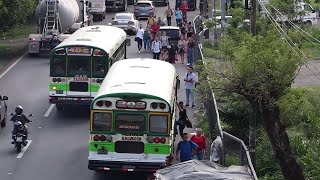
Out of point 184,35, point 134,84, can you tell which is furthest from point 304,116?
point 184,35

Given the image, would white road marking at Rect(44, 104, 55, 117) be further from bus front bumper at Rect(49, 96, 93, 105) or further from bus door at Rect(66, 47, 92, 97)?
bus door at Rect(66, 47, 92, 97)

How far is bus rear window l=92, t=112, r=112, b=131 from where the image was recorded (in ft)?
73.2

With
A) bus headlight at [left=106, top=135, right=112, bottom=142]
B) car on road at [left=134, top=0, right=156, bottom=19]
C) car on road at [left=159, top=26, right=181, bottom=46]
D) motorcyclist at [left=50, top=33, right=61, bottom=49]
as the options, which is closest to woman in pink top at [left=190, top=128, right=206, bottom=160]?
bus headlight at [left=106, top=135, right=112, bottom=142]

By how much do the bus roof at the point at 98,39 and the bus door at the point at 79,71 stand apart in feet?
0.90

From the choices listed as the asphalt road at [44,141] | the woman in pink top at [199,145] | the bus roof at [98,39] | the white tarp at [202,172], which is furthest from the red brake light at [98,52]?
the white tarp at [202,172]

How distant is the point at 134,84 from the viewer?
22953 mm

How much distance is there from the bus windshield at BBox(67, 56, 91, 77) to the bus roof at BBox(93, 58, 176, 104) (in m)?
3.88

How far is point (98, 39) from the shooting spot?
102 feet

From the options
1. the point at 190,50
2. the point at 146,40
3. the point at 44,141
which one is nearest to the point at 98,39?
the point at 44,141

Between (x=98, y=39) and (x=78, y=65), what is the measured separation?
1478 mm

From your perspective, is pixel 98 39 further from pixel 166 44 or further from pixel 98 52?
pixel 166 44

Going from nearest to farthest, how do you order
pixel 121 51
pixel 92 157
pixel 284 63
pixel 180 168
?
1. pixel 180 168
2. pixel 284 63
3. pixel 92 157
4. pixel 121 51

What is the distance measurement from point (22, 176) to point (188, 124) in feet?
18.7

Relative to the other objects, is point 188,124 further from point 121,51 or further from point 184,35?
point 184,35
